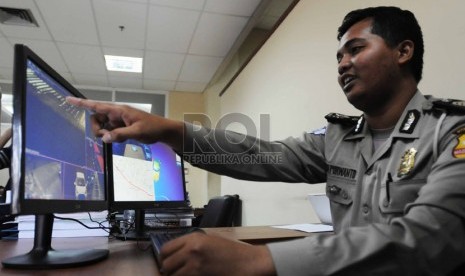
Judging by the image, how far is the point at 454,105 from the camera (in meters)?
0.74

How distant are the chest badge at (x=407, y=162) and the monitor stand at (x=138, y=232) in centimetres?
92

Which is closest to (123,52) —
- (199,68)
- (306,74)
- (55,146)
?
(199,68)

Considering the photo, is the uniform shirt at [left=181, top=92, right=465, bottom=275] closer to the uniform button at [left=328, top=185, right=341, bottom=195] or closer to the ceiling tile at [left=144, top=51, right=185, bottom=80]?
the uniform button at [left=328, top=185, right=341, bottom=195]

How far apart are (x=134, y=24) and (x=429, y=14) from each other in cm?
291

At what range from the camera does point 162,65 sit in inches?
182

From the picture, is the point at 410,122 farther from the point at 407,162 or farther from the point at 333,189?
the point at 333,189

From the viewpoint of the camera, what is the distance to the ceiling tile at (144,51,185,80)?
431 centimetres

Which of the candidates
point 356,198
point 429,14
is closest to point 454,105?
point 356,198

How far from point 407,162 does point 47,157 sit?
0.81 meters

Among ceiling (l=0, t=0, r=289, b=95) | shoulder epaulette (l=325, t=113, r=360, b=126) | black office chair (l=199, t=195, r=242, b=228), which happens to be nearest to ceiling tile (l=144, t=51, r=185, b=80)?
ceiling (l=0, t=0, r=289, b=95)

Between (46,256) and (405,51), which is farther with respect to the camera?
(405,51)

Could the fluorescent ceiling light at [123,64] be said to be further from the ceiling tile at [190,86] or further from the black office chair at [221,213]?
the black office chair at [221,213]

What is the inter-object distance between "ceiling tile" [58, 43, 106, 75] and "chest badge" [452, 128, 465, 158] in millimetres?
4127

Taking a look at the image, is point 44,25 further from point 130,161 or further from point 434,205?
point 434,205
